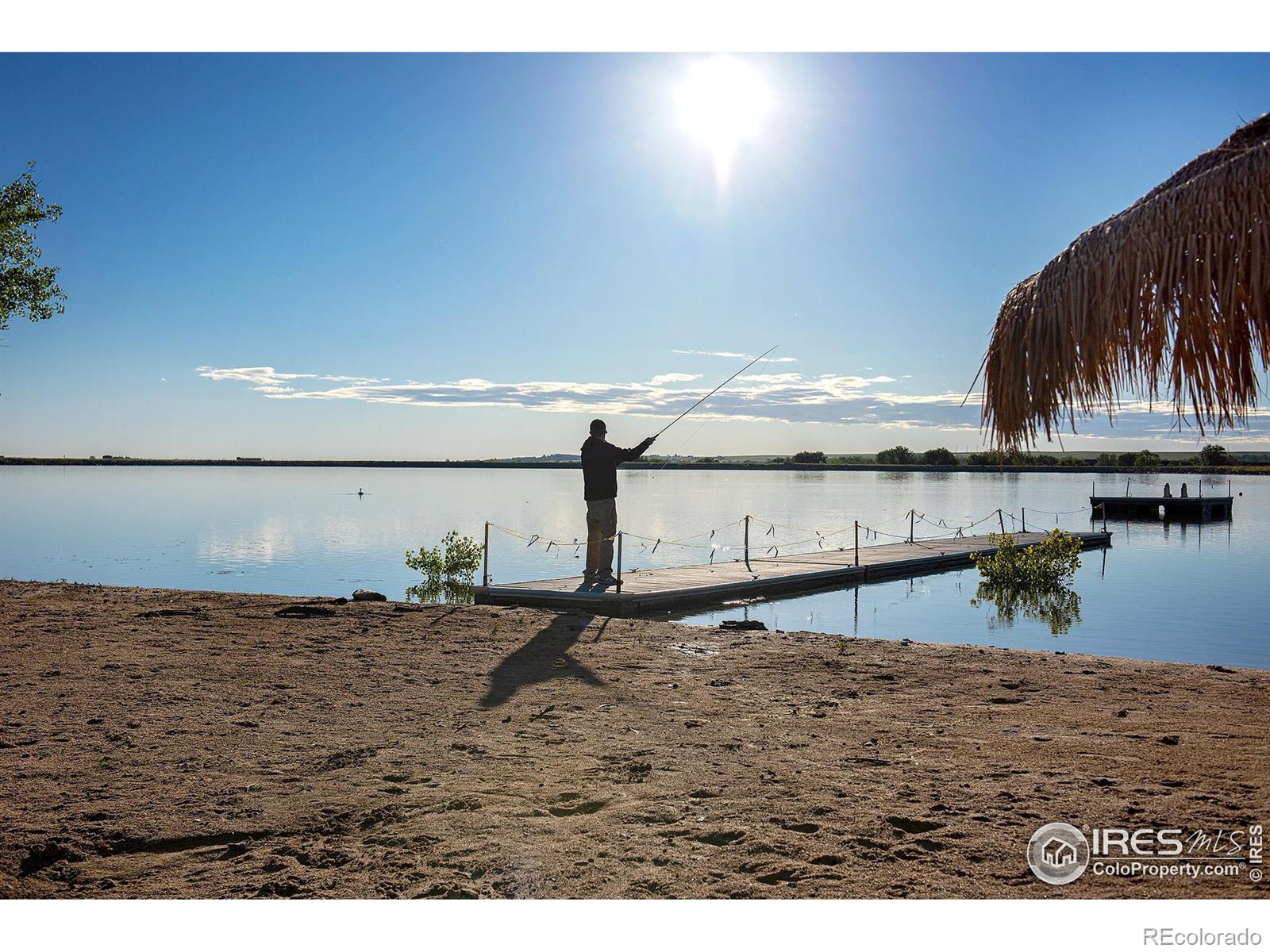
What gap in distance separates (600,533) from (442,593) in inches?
292

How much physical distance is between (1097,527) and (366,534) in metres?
34.1

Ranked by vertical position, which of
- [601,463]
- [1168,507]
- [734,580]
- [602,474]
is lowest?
[734,580]

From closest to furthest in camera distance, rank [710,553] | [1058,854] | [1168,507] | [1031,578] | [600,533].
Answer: [1058,854] → [600,533] → [1031,578] → [710,553] → [1168,507]

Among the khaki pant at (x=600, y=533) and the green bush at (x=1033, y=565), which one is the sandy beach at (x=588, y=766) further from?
the green bush at (x=1033, y=565)

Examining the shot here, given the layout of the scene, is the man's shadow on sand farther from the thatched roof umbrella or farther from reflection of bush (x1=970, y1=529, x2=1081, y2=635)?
reflection of bush (x1=970, y1=529, x2=1081, y2=635)

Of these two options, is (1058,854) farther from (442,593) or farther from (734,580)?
(442,593)

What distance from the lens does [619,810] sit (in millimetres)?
4160

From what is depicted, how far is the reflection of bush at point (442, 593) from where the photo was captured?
1750cm

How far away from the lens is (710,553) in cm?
2838

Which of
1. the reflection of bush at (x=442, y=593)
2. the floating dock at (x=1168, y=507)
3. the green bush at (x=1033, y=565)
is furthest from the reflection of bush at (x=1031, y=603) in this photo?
the floating dock at (x=1168, y=507)

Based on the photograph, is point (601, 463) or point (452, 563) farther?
point (452, 563)

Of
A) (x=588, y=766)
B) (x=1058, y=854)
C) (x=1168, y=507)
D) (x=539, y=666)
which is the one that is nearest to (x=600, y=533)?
(x=539, y=666)

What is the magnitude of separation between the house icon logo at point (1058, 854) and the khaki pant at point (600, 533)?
7457 millimetres

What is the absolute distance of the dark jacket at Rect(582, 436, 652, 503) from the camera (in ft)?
36.9
